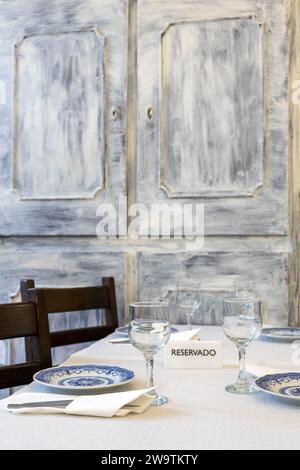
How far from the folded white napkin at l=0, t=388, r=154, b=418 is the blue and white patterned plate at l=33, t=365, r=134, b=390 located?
4cm

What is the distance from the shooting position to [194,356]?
1091 millimetres

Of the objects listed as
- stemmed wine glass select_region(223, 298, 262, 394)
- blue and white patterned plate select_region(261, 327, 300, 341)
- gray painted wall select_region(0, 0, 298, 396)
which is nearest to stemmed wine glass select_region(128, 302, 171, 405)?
stemmed wine glass select_region(223, 298, 262, 394)

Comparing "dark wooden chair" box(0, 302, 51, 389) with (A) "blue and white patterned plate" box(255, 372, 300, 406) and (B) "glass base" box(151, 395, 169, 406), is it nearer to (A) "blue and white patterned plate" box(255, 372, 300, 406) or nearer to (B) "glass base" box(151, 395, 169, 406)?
(B) "glass base" box(151, 395, 169, 406)

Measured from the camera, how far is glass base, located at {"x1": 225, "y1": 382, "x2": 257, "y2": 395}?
91 centimetres

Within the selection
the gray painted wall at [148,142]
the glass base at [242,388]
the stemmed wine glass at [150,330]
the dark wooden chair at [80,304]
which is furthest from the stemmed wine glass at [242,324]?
the gray painted wall at [148,142]

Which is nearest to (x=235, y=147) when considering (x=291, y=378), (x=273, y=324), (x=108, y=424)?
(x=273, y=324)

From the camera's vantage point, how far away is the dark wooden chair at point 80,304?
1.57 meters

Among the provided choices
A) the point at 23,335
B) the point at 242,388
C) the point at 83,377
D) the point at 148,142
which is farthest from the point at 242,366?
the point at 148,142

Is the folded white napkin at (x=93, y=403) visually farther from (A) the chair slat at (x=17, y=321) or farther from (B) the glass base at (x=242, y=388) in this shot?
(A) the chair slat at (x=17, y=321)

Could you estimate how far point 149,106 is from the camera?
1.99 meters

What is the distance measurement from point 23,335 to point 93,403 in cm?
44

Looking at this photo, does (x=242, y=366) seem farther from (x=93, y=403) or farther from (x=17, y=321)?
(x=17, y=321)

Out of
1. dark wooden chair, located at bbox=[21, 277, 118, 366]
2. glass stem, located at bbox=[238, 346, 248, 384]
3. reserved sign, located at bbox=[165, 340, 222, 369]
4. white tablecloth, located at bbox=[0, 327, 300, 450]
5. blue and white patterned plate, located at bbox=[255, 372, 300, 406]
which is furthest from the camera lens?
Result: dark wooden chair, located at bbox=[21, 277, 118, 366]

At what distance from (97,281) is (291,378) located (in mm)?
1146
